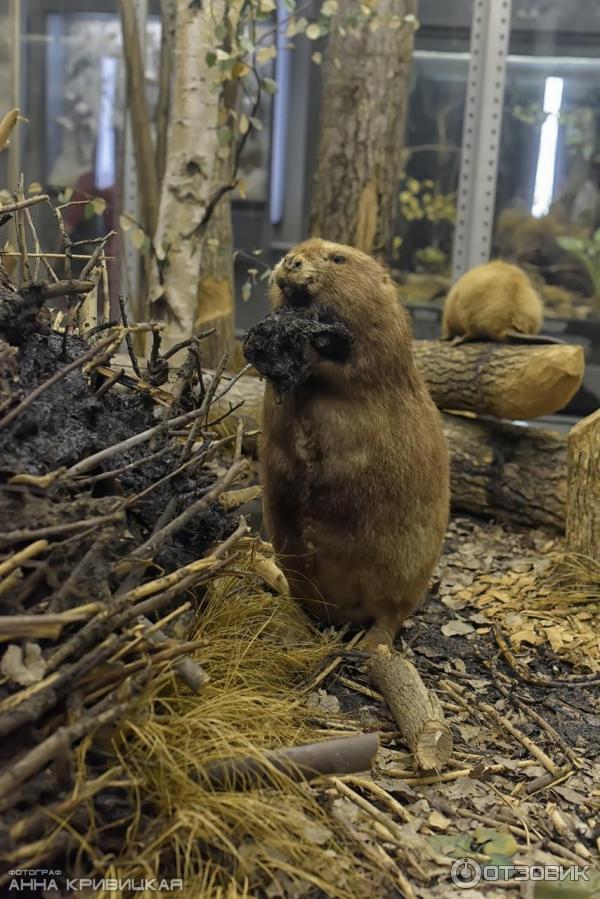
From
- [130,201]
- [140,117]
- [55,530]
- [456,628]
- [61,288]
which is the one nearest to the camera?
[55,530]

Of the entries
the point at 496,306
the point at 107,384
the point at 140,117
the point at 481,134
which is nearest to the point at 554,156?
the point at 481,134

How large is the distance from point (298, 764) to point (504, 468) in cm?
283

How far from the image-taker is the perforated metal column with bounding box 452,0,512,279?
566 centimetres

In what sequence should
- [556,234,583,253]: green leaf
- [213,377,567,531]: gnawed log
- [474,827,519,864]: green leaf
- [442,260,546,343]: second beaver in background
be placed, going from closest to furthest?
[474,827,519,864]: green leaf
[213,377,567,531]: gnawed log
[442,260,546,343]: second beaver in background
[556,234,583,253]: green leaf

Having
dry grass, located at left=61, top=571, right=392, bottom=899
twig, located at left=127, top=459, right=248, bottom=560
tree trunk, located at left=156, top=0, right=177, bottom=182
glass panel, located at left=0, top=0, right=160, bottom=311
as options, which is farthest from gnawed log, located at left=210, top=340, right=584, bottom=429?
dry grass, located at left=61, top=571, right=392, bottom=899

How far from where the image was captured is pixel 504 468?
14.9ft

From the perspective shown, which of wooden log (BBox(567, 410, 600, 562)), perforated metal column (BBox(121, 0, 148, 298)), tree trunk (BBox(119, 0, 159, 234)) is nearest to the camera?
wooden log (BBox(567, 410, 600, 562))

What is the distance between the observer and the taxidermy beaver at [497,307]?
15.2 ft

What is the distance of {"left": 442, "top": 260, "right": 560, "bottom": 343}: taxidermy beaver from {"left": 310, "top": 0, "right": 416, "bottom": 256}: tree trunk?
910 mm

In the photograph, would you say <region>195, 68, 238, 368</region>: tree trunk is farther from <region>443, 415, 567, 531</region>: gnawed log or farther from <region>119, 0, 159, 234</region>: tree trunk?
<region>443, 415, 567, 531</region>: gnawed log

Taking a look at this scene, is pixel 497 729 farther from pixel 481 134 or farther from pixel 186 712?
pixel 481 134

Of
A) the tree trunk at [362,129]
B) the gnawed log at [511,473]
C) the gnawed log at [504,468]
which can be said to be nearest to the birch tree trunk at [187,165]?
the gnawed log at [504,468]

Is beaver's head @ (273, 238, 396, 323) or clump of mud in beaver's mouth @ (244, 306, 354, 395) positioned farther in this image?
beaver's head @ (273, 238, 396, 323)

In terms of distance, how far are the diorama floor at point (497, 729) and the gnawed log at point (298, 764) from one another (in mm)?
138
